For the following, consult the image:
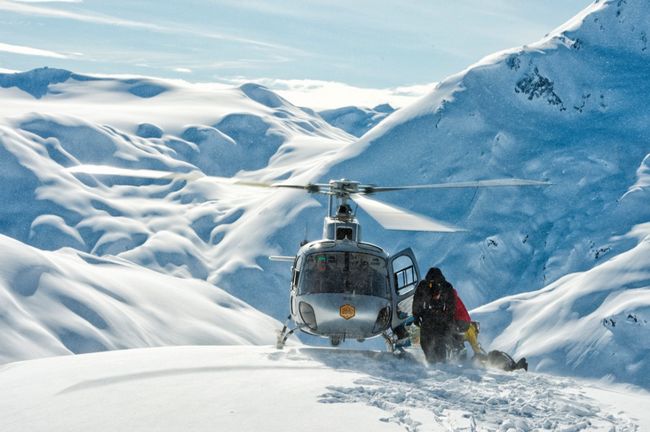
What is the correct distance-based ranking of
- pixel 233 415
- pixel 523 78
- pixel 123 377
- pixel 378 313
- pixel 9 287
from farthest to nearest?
1. pixel 523 78
2. pixel 9 287
3. pixel 378 313
4. pixel 123 377
5. pixel 233 415

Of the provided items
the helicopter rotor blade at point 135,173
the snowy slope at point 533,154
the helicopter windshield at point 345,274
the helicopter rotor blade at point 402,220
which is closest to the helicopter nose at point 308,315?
the helicopter windshield at point 345,274

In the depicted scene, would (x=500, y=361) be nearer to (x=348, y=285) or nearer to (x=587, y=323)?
(x=348, y=285)

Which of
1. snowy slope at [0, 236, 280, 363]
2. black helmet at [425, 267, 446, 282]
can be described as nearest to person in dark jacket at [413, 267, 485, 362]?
black helmet at [425, 267, 446, 282]

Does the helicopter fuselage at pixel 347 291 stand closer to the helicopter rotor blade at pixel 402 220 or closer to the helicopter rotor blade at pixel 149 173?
the helicopter rotor blade at pixel 402 220

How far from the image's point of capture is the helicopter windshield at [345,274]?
1339 centimetres

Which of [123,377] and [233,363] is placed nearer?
[123,377]

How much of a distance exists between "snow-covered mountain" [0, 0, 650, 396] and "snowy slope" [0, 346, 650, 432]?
50.5m

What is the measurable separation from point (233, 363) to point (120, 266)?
309 feet

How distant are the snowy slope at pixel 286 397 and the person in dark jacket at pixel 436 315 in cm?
79

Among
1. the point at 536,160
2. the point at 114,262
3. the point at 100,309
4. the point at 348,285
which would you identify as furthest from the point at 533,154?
the point at 348,285

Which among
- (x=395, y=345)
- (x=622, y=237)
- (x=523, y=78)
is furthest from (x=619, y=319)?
(x=523, y=78)

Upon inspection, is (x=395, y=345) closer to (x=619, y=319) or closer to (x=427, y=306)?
(x=427, y=306)

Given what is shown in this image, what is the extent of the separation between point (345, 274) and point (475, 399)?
473 centimetres

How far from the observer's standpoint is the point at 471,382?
10.3 m
